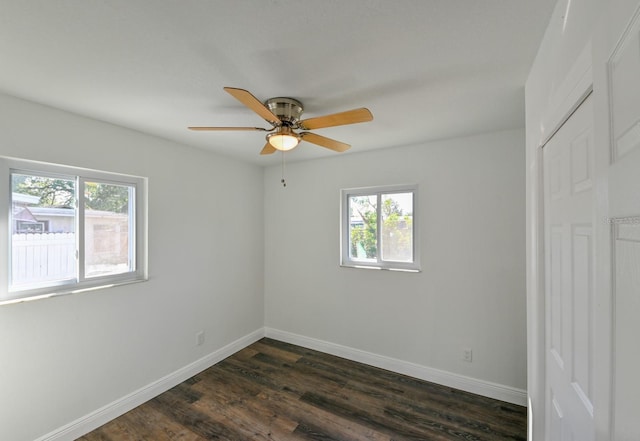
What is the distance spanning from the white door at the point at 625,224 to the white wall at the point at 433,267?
206cm

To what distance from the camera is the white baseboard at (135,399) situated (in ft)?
6.24

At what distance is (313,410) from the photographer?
2246 mm

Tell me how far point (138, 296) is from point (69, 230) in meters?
0.74

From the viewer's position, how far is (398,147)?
2814mm

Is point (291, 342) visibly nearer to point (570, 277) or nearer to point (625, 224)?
point (570, 277)

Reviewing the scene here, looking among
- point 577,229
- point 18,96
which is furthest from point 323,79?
point 18,96

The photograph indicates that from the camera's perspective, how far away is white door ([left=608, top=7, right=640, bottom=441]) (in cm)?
47

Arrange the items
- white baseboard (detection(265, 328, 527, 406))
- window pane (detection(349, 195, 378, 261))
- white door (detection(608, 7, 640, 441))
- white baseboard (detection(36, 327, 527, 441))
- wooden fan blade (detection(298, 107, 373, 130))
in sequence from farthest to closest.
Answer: window pane (detection(349, 195, 378, 261)), white baseboard (detection(265, 328, 527, 406)), white baseboard (detection(36, 327, 527, 441)), wooden fan blade (detection(298, 107, 373, 130)), white door (detection(608, 7, 640, 441))

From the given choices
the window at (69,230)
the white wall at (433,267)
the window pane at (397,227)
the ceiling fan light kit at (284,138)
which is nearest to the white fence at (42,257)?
the window at (69,230)

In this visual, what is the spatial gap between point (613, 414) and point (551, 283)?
2.57ft

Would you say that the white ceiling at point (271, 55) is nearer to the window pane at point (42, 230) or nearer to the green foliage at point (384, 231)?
the window pane at point (42, 230)

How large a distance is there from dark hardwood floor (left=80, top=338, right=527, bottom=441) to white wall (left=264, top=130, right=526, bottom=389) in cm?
35

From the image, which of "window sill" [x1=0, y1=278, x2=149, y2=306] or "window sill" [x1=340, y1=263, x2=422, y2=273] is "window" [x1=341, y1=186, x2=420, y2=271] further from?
"window sill" [x1=0, y1=278, x2=149, y2=306]

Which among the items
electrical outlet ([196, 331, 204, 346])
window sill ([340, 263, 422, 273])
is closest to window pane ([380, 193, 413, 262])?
window sill ([340, 263, 422, 273])
